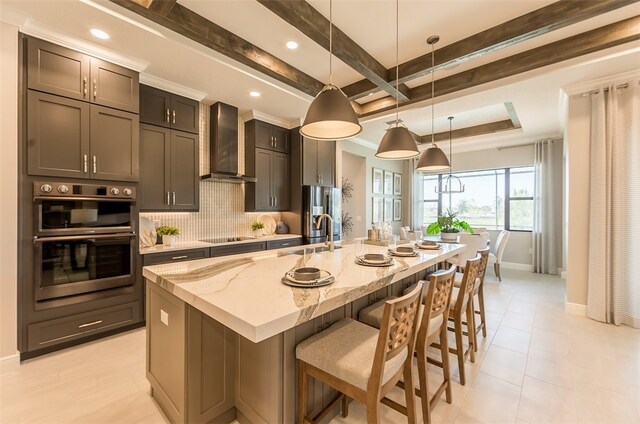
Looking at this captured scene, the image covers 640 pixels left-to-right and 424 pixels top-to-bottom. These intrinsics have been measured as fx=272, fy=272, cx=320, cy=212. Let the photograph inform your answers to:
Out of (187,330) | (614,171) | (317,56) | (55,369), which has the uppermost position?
(317,56)

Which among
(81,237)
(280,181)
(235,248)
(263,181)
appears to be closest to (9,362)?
(81,237)

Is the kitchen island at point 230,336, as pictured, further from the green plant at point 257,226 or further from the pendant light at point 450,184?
the pendant light at point 450,184

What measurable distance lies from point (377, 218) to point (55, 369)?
6.18m

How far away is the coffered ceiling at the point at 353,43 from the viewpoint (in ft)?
7.47

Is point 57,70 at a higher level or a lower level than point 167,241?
higher

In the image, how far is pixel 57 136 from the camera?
2.48 meters

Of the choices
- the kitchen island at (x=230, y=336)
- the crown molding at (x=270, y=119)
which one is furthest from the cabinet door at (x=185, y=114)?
the kitchen island at (x=230, y=336)

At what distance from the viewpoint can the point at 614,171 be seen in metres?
3.22

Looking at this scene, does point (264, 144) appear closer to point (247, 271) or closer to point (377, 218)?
point (247, 271)

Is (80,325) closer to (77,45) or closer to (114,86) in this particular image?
(114,86)

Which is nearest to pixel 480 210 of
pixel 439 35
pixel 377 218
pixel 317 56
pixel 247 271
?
pixel 377 218

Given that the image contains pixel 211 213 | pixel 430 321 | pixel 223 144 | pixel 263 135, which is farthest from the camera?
pixel 263 135

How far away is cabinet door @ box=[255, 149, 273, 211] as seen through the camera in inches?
171

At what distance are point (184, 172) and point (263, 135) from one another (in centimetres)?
142
